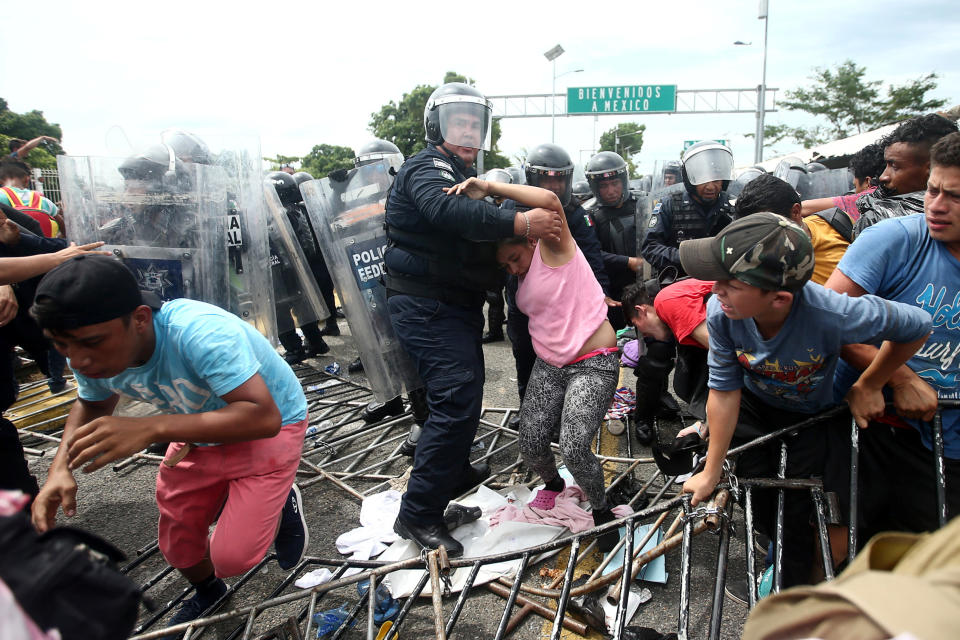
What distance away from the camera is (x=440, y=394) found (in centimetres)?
254

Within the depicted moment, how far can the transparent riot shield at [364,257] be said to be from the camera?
3666 mm

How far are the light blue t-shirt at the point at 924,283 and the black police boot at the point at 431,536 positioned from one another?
1.83 m

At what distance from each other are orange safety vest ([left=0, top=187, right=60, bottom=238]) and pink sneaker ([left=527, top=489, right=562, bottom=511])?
4112mm

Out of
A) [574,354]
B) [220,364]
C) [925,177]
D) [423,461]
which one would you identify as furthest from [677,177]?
[220,364]

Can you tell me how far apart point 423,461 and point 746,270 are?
1591 mm

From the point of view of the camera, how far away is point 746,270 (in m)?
1.54

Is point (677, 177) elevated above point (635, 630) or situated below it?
above

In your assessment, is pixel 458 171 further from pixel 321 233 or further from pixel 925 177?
pixel 925 177

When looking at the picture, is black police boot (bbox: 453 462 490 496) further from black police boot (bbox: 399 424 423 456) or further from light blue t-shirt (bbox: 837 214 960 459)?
light blue t-shirt (bbox: 837 214 960 459)

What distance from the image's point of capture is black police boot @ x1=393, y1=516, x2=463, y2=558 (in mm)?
2485

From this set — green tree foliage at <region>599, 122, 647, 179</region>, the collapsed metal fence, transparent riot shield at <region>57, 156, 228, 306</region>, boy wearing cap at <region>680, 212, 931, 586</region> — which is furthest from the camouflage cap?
green tree foliage at <region>599, 122, 647, 179</region>

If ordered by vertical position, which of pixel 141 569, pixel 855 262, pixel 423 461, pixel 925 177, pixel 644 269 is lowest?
pixel 141 569

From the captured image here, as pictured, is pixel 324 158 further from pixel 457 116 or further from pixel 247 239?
pixel 457 116

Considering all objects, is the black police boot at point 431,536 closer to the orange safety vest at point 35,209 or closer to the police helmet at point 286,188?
the orange safety vest at point 35,209
